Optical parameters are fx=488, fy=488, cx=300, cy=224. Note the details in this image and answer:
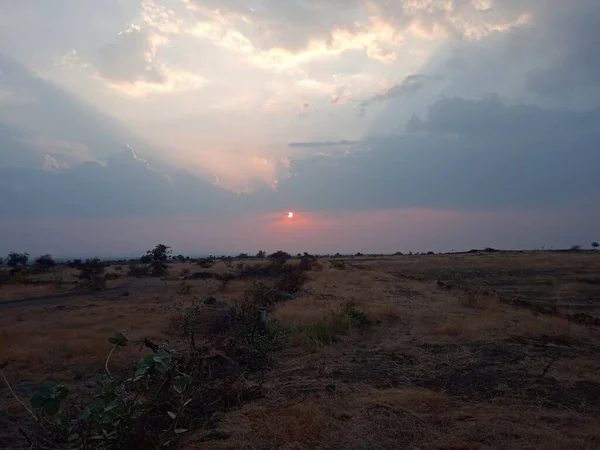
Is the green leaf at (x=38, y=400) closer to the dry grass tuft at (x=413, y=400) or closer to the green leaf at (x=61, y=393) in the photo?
the green leaf at (x=61, y=393)

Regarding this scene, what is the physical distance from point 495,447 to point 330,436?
1692 mm

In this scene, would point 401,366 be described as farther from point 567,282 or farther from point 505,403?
point 567,282

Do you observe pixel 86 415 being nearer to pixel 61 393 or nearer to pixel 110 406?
pixel 110 406

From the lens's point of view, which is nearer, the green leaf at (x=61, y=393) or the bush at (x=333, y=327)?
the green leaf at (x=61, y=393)

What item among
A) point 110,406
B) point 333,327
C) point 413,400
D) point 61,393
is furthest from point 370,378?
point 61,393

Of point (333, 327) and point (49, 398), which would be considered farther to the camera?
point (333, 327)

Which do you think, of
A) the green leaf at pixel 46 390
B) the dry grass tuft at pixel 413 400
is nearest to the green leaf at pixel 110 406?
the green leaf at pixel 46 390

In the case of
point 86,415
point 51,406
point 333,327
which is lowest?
point 333,327

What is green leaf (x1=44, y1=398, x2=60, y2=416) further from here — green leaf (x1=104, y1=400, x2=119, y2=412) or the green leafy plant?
green leaf (x1=104, y1=400, x2=119, y2=412)

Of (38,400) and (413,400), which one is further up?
(38,400)

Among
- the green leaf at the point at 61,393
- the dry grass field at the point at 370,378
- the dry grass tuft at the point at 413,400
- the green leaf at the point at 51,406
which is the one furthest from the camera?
the dry grass tuft at the point at 413,400

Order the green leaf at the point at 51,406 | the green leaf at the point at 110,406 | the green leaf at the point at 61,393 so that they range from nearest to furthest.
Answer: the green leaf at the point at 51,406, the green leaf at the point at 61,393, the green leaf at the point at 110,406

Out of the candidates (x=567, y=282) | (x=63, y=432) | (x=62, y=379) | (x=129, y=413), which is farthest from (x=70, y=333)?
(x=567, y=282)

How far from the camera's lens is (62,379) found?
8.84 metres
